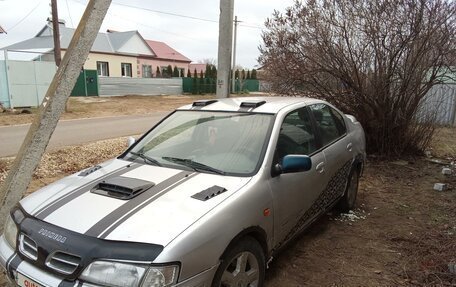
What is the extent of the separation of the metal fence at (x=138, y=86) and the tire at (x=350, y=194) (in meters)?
26.2

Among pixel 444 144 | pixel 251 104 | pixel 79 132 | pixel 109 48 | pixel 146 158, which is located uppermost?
pixel 109 48

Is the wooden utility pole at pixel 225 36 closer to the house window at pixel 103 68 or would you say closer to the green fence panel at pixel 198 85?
the green fence panel at pixel 198 85

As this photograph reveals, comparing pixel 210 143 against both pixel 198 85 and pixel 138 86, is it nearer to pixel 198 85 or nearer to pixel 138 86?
pixel 138 86

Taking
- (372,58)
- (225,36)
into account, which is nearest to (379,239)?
(225,36)

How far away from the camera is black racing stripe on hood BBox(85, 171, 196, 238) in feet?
7.57

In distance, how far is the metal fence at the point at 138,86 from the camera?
95.2 feet

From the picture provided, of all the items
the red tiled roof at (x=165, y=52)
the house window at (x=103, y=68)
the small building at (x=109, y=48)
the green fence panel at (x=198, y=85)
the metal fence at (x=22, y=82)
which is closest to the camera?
the metal fence at (x=22, y=82)

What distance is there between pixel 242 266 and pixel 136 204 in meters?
0.86

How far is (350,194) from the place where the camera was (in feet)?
17.0

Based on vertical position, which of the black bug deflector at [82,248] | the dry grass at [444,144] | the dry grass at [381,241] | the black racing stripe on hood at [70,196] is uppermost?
the black racing stripe on hood at [70,196]

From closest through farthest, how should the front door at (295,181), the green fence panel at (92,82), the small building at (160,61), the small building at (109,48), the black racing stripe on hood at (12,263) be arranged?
the black racing stripe on hood at (12,263)
the front door at (295,181)
the green fence panel at (92,82)
the small building at (109,48)
the small building at (160,61)

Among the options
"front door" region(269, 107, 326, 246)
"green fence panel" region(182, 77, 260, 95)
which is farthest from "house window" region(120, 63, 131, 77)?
"front door" region(269, 107, 326, 246)

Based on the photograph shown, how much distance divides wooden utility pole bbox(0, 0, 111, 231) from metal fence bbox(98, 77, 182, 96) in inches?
1026

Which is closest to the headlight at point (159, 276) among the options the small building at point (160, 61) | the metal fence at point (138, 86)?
the metal fence at point (138, 86)
